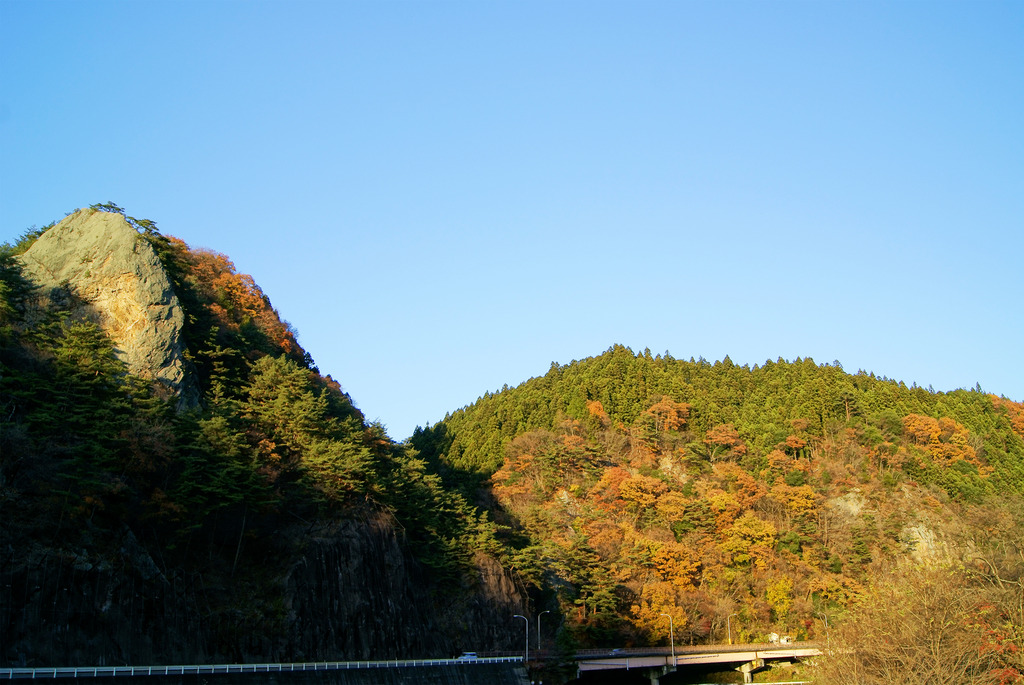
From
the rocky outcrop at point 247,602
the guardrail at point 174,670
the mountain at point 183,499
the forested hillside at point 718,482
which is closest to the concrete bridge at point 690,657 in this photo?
the forested hillside at point 718,482

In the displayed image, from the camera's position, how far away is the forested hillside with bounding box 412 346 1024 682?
237 feet

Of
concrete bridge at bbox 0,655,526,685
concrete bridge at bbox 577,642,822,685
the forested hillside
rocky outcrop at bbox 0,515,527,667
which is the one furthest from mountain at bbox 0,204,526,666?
the forested hillside

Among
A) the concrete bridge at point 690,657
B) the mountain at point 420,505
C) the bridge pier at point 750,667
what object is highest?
the mountain at point 420,505

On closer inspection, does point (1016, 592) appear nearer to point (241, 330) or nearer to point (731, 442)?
point (241, 330)

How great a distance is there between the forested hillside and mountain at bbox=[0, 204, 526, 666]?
12.7 metres

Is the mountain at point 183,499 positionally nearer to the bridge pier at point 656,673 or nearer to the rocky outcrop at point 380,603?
the rocky outcrop at point 380,603

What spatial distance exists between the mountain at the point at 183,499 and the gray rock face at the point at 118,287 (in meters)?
0.12

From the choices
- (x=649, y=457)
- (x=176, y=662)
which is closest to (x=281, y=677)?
(x=176, y=662)

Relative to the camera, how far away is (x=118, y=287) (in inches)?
1972

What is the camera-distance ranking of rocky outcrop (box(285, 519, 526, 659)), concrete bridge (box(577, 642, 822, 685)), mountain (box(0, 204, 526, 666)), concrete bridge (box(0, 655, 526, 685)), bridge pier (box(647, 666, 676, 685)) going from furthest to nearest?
bridge pier (box(647, 666, 676, 685)) < concrete bridge (box(577, 642, 822, 685)) < rocky outcrop (box(285, 519, 526, 659)) < mountain (box(0, 204, 526, 666)) < concrete bridge (box(0, 655, 526, 685))

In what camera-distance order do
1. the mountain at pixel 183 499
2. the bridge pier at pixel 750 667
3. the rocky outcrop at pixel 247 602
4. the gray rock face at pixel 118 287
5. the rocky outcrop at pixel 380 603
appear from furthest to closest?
the bridge pier at pixel 750 667
the gray rock face at pixel 118 287
the rocky outcrop at pixel 380 603
the mountain at pixel 183 499
the rocky outcrop at pixel 247 602

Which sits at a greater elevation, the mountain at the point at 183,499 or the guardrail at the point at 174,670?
the mountain at the point at 183,499

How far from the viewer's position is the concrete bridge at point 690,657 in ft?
195

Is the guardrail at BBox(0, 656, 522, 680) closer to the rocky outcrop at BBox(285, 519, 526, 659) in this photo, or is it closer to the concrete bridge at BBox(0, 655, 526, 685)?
the concrete bridge at BBox(0, 655, 526, 685)
